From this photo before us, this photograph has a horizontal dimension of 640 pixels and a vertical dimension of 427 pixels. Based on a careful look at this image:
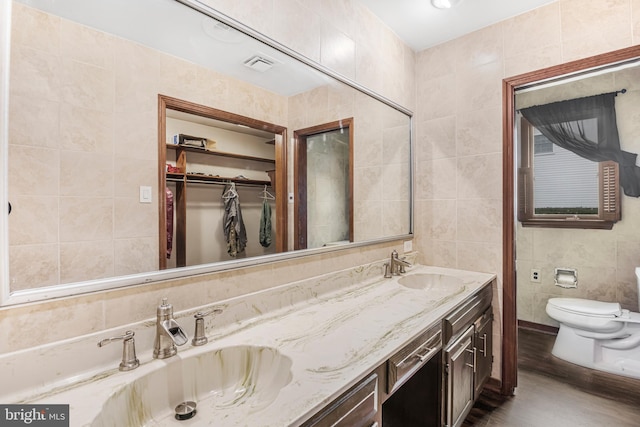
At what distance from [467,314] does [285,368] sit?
112cm

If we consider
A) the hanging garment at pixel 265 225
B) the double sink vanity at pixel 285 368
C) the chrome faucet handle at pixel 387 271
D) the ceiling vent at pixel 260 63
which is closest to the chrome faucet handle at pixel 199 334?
the double sink vanity at pixel 285 368

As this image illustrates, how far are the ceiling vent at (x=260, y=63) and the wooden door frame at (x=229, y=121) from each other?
0.71 feet

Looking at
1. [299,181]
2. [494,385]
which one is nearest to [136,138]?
[299,181]

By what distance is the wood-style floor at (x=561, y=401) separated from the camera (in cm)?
176

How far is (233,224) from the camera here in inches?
48.1

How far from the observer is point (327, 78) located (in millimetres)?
1624

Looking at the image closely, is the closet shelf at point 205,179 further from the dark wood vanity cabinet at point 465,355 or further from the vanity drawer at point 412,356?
the dark wood vanity cabinet at point 465,355

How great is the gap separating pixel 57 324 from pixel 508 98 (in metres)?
2.50

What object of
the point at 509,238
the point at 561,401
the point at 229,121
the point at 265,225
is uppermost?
the point at 229,121

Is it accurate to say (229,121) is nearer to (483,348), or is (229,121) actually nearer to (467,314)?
(467,314)

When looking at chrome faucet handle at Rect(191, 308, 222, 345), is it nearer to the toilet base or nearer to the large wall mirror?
the large wall mirror

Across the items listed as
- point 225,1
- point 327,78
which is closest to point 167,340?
point 225,1

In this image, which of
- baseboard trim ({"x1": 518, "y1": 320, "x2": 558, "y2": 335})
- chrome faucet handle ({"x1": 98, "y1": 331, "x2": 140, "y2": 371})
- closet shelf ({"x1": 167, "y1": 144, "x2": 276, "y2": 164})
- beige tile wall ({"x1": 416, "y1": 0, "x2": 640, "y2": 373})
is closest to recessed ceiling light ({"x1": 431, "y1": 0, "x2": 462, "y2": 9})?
beige tile wall ({"x1": 416, "y1": 0, "x2": 640, "y2": 373})

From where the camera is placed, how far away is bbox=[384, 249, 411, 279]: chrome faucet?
204 centimetres
